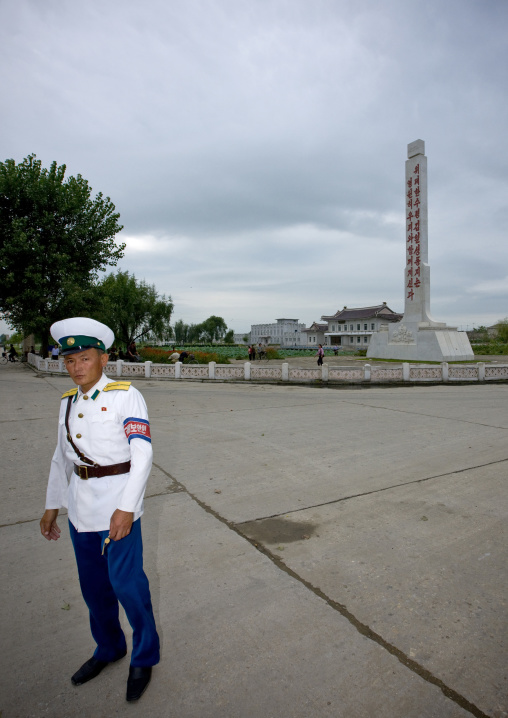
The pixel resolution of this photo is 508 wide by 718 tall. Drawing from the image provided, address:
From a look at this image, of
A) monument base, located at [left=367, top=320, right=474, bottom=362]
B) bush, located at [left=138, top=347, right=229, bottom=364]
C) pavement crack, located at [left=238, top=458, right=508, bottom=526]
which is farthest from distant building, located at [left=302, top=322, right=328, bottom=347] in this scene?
pavement crack, located at [left=238, top=458, right=508, bottom=526]

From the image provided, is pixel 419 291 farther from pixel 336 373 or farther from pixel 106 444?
pixel 106 444

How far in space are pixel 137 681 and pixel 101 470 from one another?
97 cm

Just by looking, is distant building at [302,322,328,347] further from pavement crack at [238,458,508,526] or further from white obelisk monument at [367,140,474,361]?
pavement crack at [238,458,508,526]

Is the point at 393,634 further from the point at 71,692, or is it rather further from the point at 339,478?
the point at 339,478

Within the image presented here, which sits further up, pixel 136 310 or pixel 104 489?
pixel 136 310

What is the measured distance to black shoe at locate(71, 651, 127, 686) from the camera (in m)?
2.04

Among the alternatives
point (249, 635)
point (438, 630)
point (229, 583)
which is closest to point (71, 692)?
point (249, 635)

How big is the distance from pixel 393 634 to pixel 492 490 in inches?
111

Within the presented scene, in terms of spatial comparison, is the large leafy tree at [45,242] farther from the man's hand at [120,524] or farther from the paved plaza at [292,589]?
the man's hand at [120,524]

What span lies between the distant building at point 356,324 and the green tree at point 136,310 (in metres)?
32.8

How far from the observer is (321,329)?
77.1 meters

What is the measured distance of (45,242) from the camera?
912 inches

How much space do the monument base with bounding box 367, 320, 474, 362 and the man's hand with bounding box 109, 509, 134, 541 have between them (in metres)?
24.4

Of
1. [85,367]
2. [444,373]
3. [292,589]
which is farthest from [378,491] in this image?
[444,373]
